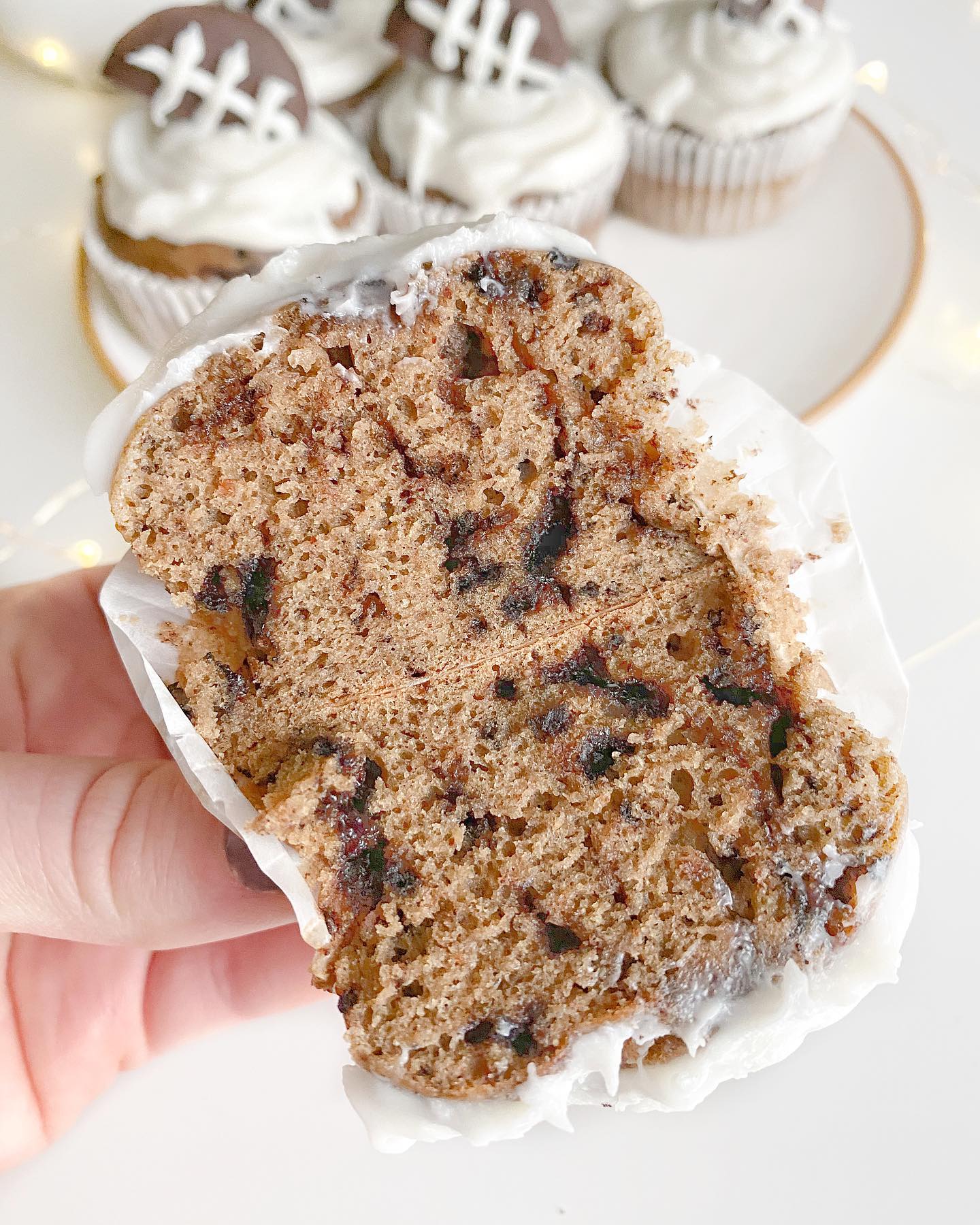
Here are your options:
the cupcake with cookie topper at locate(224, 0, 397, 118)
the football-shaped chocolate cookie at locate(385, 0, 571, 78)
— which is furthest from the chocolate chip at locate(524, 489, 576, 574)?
the cupcake with cookie topper at locate(224, 0, 397, 118)

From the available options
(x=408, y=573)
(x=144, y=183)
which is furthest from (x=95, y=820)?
(x=144, y=183)

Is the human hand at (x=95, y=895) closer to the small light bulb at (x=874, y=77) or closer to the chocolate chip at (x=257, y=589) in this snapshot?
the chocolate chip at (x=257, y=589)

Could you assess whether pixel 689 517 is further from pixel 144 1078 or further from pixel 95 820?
pixel 144 1078

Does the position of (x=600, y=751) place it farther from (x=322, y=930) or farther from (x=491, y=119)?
(x=491, y=119)

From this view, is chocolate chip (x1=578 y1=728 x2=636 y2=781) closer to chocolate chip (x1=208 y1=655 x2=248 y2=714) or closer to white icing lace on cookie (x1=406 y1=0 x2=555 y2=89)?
chocolate chip (x1=208 y1=655 x2=248 y2=714)

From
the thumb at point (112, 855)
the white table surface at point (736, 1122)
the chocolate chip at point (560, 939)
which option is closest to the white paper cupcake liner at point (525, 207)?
the white table surface at point (736, 1122)

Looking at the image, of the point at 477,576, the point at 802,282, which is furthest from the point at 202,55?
the point at 477,576
